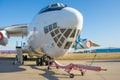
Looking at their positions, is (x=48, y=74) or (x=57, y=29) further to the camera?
(x=57, y=29)

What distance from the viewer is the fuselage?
13578mm

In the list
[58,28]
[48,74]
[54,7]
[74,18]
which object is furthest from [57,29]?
[48,74]

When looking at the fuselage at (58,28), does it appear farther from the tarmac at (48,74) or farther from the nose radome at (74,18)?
the tarmac at (48,74)

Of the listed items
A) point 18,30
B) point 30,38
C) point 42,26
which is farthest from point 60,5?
point 18,30

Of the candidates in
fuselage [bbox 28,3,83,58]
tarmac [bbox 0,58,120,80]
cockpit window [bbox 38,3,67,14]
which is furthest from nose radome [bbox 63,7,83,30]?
tarmac [bbox 0,58,120,80]

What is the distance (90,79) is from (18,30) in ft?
60.2

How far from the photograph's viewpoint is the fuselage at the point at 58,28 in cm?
1358

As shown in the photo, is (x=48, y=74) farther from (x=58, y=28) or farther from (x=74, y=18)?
(x=74, y=18)

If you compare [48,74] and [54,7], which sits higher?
[54,7]

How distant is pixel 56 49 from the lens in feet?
47.7

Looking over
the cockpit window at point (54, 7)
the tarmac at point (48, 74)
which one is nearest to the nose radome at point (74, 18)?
the cockpit window at point (54, 7)

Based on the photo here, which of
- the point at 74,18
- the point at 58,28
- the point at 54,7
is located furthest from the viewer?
the point at 54,7

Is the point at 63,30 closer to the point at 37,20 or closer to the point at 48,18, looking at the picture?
the point at 48,18

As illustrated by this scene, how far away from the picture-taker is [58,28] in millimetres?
14203
